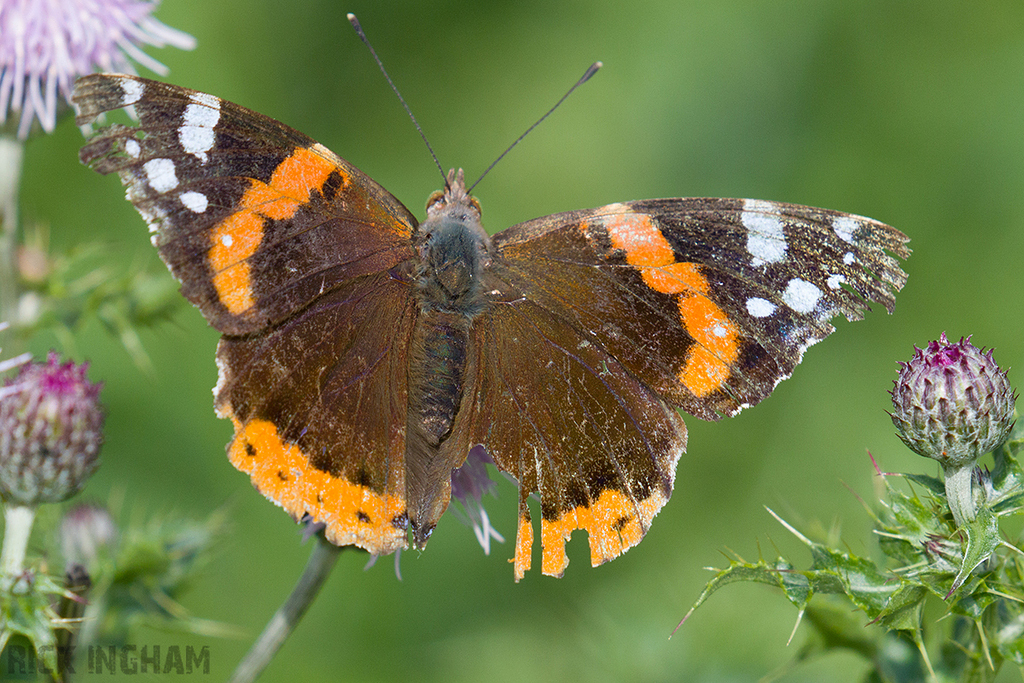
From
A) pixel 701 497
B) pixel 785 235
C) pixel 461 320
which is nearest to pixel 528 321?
pixel 461 320

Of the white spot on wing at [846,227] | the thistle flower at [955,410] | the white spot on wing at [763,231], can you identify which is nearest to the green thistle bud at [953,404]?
the thistle flower at [955,410]

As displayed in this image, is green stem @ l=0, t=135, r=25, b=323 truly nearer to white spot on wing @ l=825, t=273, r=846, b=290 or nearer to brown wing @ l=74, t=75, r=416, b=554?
brown wing @ l=74, t=75, r=416, b=554

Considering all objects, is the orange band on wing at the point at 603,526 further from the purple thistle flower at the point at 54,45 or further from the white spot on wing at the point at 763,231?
the purple thistle flower at the point at 54,45

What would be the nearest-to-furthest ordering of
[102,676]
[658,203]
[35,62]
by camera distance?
1. [658,203]
2. [35,62]
3. [102,676]

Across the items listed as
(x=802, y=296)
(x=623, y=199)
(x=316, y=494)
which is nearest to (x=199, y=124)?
(x=316, y=494)

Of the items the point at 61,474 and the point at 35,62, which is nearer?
the point at 61,474

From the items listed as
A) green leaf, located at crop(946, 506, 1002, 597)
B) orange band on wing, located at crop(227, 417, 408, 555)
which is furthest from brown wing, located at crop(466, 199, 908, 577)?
green leaf, located at crop(946, 506, 1002, 597)

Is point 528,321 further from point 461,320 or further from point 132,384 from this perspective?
point 132,384

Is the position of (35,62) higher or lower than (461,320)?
higher
